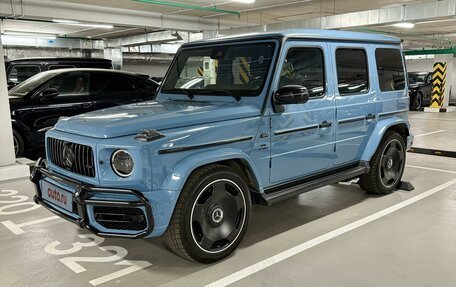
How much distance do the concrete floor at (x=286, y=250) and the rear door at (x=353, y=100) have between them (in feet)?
2.31

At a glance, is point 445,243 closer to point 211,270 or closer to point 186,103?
point 211,270

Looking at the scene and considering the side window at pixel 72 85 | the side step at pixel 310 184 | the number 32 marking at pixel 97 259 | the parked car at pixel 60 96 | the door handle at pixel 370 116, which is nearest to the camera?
the number 32 marking at pixel 97 259

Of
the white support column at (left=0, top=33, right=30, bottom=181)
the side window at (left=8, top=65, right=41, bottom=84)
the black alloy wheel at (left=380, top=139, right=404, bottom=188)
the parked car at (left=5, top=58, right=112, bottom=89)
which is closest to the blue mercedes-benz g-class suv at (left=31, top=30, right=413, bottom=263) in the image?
the black alloy wheel at (left=380, top=139, right=404, bottom=188)

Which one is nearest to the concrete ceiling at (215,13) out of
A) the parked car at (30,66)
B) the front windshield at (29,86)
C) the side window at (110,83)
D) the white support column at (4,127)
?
the parked car at (30,66)

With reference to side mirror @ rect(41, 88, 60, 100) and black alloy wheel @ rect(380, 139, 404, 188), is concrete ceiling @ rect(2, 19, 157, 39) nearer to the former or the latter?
side mirror @ rect(41, 88, 60, 100)

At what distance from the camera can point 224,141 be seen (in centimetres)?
297

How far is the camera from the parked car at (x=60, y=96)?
21.0 ft

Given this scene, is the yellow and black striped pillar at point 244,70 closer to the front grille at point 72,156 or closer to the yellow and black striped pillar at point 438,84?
the front grille at point 72,156

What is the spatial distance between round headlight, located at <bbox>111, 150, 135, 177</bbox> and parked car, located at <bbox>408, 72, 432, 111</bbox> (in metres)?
15.8

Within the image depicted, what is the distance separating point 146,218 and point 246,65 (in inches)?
64.9

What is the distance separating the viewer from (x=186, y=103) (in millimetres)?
3564

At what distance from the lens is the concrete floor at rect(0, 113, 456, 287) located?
2.83 m

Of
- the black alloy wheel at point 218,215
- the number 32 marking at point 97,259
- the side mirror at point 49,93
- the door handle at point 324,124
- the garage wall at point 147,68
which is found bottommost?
the number 32 marking at point 97,259

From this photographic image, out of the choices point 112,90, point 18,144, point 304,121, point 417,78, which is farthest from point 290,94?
point 417,78
